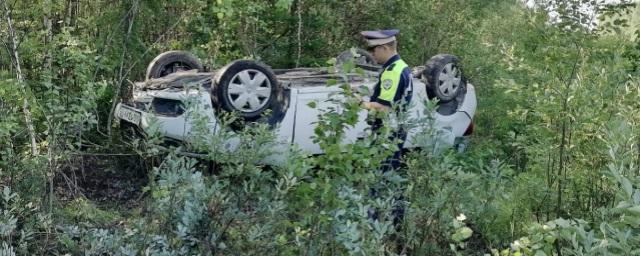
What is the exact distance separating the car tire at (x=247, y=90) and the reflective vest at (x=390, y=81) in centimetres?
143

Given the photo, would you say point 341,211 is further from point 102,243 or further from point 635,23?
point 635,23

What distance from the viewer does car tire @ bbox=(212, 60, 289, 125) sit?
6.61 m

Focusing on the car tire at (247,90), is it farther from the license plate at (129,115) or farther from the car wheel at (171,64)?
the car wheel at (171,64)

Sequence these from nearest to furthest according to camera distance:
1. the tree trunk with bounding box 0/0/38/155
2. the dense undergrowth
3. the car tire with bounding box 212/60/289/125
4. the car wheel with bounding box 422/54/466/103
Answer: the dense undergrowth, the tree trunk with bounding box 0/0/38/155, the car tire with bounding box 212/60/289/125, the car wheel with bounding box 422/54/466/103

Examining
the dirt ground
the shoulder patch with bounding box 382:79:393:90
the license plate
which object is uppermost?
the shoulder patch with bounding box 382:79:393:90

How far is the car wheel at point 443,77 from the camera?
7.79 m

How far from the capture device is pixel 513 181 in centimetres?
488

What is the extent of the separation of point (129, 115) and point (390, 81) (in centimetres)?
280

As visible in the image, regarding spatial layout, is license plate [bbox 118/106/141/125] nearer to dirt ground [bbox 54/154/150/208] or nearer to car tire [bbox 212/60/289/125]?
dirt ground [bbox 54/154/150/208]

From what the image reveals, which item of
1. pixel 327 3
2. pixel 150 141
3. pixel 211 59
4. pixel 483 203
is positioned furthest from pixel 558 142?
pixel 327 3

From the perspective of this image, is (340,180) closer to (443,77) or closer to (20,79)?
(20,79)

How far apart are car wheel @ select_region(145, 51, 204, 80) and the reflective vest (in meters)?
3.15

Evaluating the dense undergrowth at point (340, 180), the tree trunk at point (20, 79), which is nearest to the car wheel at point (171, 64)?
the dense undergrowth at point (340, 180)

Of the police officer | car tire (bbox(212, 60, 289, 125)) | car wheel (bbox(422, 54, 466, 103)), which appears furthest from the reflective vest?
car wheel (bbox(422, 54, 466, 103))
